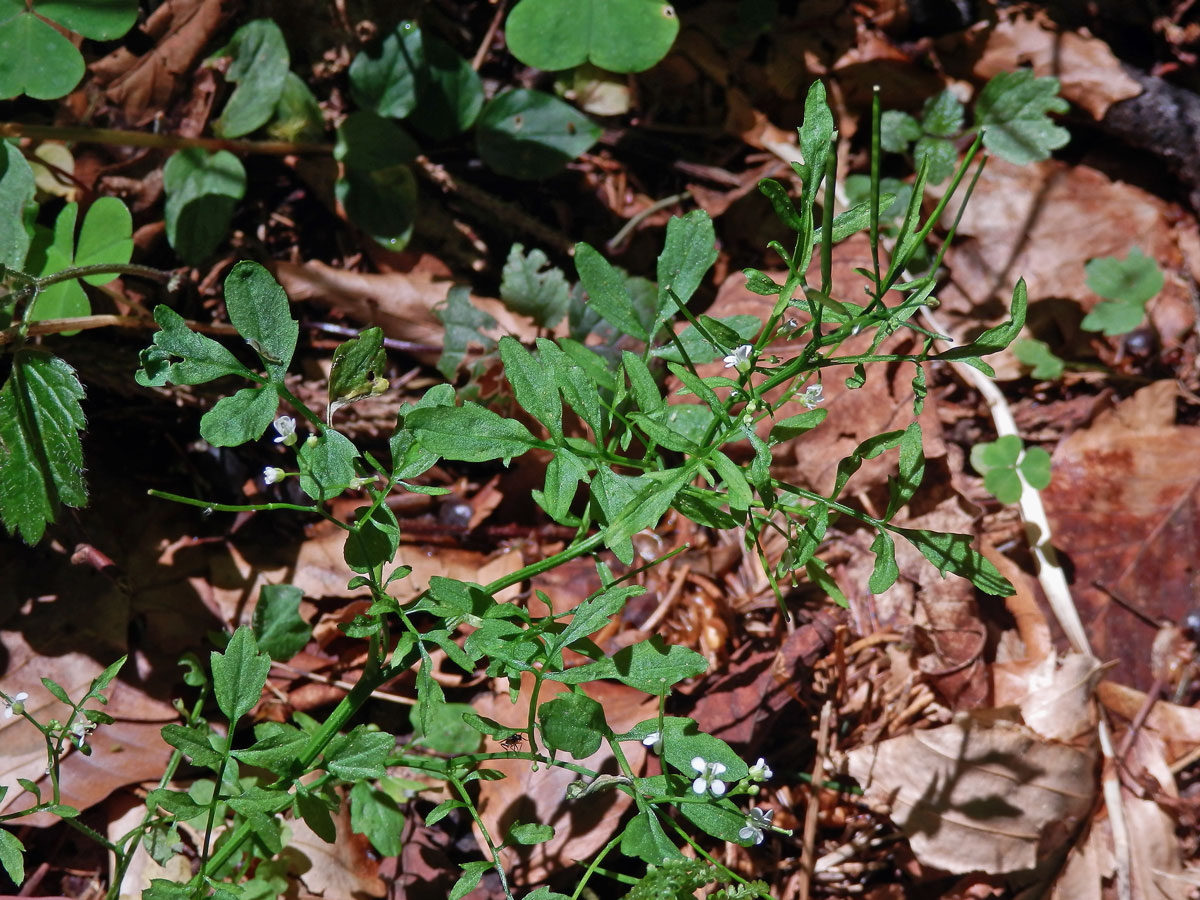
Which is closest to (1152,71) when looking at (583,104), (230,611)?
(583,104)

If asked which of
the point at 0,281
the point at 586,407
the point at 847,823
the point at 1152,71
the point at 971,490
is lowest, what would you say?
the point at 847,823

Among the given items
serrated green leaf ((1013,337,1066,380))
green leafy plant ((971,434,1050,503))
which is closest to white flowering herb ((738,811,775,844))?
green leafy plant ((971,434,1050,503))

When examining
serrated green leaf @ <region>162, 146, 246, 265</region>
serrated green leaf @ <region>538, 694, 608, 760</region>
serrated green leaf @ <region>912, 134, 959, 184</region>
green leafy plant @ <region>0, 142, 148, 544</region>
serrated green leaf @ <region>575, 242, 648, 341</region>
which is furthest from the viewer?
serrated green leaf @ <region>912, 134, 959, 184</region>

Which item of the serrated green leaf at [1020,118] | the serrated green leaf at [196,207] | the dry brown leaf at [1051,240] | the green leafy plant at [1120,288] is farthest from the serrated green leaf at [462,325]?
the green leafy plant at [1120,288]

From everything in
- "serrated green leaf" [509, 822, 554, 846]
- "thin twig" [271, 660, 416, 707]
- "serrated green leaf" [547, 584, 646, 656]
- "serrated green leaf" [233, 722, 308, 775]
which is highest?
"serrated green leaf" [547, 584, 646, 656]

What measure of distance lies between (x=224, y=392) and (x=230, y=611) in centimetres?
60

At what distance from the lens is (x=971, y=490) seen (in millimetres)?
2758

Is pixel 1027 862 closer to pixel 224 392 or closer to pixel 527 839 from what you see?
pixel 527 839

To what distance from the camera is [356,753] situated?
154cm

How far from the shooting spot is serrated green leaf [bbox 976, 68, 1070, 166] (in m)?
2.82

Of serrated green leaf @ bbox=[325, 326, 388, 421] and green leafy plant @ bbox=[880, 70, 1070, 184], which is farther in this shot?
green leafy plant @ bbox=[880, 70, 1070, 184]

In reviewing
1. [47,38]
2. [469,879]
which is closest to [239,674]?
[469,879]

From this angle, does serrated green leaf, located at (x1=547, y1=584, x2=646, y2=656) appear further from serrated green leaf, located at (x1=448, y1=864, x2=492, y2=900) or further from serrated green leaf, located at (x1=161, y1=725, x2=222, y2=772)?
serrated green leaf, located at (x1=161, y1=725, x2=222, y2=772)

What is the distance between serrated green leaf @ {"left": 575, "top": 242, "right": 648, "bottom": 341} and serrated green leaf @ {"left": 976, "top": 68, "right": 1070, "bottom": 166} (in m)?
1.78
